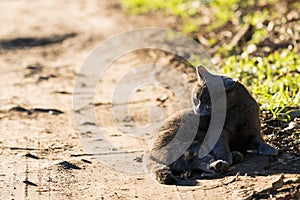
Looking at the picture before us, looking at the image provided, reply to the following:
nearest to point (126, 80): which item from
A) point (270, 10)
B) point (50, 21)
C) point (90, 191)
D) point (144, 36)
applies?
point (144, 36)

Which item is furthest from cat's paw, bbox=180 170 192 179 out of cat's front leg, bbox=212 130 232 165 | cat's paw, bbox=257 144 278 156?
cat's paw, bbox=257 144 278 156

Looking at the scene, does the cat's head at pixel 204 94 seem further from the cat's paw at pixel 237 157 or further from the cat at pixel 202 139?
the cat's paw at pixel 237 157

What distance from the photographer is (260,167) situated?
15.8 feet

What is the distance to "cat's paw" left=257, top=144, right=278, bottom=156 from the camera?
4.98 meters

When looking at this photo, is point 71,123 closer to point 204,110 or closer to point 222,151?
point 204,110

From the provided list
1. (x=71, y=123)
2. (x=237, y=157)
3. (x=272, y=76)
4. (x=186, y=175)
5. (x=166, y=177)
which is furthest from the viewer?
(x=272, y=76)

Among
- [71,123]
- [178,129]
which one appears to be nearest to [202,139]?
[178,129]

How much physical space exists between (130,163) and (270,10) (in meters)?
5.58

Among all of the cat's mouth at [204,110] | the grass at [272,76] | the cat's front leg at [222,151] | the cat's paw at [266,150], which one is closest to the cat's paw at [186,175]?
the cat's front leg at [222,151]

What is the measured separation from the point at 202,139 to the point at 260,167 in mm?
476

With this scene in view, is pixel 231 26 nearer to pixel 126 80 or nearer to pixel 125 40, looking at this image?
pixel 125 40

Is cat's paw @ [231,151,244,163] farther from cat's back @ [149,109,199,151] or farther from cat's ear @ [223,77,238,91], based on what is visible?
cat's ear @ [223,77,238,91]

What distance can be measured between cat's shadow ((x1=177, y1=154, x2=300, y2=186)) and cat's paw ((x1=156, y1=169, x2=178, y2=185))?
5cm

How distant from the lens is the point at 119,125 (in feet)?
21.9
